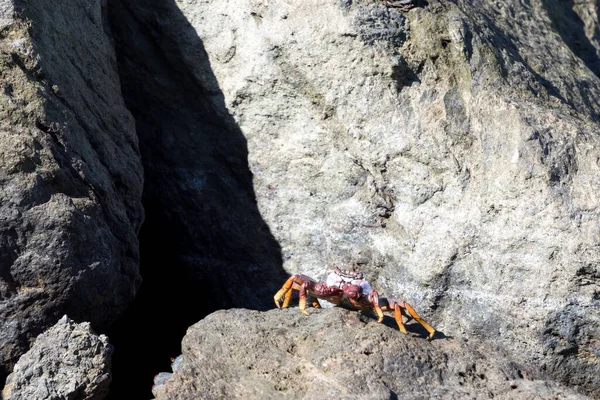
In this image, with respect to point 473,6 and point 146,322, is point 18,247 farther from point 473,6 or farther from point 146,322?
point 473,6

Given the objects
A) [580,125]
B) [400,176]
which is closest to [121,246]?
[400,176]

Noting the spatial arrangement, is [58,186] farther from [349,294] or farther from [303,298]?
[349,294]

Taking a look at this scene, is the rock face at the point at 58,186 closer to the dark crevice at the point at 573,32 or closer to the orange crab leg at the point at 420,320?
the orange crab leg at the point at 420,320

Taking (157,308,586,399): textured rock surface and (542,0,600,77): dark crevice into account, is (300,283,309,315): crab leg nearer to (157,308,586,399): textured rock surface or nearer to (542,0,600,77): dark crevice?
(157,308,586,399): textured rock surface

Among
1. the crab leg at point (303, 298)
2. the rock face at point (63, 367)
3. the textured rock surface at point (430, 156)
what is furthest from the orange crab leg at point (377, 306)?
the rock face at point (63, 367)

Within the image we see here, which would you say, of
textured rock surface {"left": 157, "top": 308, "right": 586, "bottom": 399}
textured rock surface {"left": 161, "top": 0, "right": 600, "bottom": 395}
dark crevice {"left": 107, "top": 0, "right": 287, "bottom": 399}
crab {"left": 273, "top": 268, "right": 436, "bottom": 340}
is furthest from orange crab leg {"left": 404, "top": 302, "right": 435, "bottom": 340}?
dark crevice {"left": 107, "top": 0, "right": 287, "bottom": 399}
